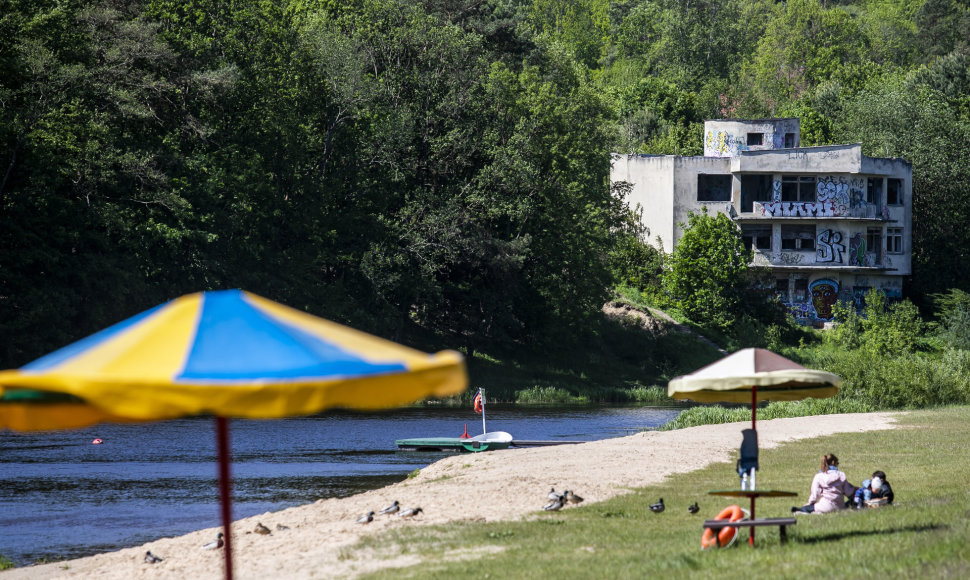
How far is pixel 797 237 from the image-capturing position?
266ft

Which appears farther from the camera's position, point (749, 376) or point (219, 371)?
point (749, 376)

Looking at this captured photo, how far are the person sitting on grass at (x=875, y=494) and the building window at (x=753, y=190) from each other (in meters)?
→ 64.8

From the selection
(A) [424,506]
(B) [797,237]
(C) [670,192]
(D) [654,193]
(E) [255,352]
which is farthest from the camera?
(D) [654,193]

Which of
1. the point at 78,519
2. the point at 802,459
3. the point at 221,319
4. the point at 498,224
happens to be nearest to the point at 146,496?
the point at 78,519

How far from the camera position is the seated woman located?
17.3 metres

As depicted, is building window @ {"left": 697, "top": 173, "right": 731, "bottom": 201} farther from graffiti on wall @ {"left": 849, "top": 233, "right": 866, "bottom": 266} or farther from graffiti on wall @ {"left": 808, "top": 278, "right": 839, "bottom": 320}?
graffiti on wall @ {"left": 849, "top": 233, "right": 866, "bottom": 266}

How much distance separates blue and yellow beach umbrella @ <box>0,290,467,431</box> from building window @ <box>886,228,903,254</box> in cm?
7970

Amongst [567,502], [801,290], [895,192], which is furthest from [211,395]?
[895,192]

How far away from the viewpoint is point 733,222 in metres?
80.4

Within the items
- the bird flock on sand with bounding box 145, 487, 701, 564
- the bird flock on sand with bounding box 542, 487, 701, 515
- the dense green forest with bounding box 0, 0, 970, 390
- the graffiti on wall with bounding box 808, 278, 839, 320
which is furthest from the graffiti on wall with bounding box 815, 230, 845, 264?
the bird flock on sand with bounding box 145, 487, 701, 564

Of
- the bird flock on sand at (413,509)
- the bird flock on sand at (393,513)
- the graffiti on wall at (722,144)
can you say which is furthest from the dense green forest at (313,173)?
the bird flock on sand at (393,513)

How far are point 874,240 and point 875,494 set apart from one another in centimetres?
6906

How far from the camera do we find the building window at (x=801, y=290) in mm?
81312

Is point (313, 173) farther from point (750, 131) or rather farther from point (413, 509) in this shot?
point (413, 509)
